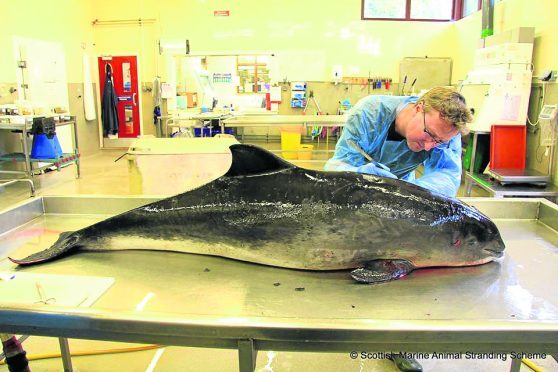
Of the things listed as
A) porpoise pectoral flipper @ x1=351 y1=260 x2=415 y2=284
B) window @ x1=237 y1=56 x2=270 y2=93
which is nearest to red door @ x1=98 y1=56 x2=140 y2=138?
window @ x1=237 y1=56 x2=270 y2=93

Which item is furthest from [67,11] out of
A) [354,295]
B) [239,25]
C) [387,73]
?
[354,295]

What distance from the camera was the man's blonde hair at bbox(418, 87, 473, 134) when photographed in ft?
6.51

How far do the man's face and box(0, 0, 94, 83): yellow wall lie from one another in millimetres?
7795

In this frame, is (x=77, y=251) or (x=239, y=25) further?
(x=239, y=25)

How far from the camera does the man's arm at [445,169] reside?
2207mm

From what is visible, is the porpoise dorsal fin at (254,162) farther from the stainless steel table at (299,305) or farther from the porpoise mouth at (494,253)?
the porpoise mouth at (494,253)

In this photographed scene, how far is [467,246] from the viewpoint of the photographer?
5.41 feet

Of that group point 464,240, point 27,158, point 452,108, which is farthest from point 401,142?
point 27,158

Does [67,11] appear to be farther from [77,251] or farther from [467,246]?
[467,246]

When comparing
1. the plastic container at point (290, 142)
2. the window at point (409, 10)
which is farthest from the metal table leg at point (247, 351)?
the window at point (409, 10)

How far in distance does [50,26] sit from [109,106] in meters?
2.33

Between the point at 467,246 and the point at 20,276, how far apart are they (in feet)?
5.46

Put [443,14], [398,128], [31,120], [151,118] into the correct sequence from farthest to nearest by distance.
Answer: [151,118]
[443,14]
[31,120]
[398,128]

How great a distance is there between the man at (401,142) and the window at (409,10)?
8.97 meters
